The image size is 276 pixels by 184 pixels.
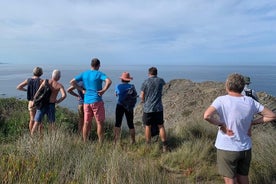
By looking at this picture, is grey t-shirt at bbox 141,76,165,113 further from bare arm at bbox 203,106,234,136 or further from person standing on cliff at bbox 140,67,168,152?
bare arm at bbox 203,106,234,136

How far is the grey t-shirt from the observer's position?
24.7 ft

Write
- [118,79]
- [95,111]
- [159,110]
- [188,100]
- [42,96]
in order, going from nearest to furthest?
[95,111] < [42,96] < [159,110] < [188,100] < [118,79]

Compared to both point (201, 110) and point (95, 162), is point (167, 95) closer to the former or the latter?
point (201, 110)

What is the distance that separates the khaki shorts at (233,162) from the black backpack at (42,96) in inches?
171

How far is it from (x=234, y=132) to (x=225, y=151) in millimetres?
278

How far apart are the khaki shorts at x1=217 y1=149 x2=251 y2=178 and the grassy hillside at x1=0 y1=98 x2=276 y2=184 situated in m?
0.65

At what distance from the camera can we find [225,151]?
4.44 m

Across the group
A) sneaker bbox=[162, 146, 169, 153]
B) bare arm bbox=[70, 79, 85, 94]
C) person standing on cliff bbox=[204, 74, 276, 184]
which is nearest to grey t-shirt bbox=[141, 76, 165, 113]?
sneaker bbox=[162, 146, 169, 153]

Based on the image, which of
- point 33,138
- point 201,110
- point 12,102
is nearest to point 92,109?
point 33,138

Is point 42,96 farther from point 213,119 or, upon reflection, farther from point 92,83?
point 213,119

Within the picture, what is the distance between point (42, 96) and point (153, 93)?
2.42m

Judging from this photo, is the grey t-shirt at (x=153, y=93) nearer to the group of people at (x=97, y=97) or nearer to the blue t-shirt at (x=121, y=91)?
the group of people at (x=97, y=97)


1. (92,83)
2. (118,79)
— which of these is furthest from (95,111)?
(118,79)

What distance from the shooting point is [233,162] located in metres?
4.44
